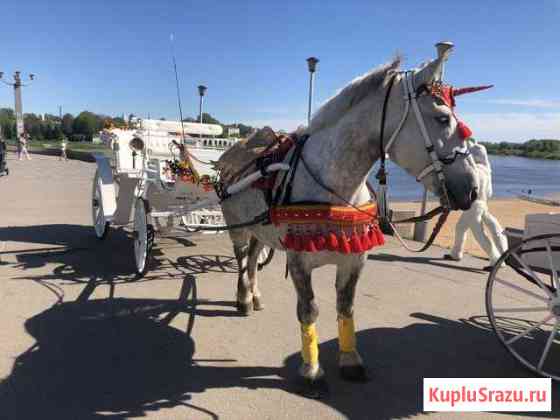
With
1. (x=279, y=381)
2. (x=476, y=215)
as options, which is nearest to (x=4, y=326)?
(x=279, y=381)

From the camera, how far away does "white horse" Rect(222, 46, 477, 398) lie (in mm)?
2332

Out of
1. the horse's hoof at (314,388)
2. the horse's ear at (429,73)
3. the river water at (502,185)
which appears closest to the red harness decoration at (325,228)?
the horse's ear at (429,73)

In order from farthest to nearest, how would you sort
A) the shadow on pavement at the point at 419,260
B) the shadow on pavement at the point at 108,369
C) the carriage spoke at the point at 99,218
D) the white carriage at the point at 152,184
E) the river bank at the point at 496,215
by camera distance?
the river bank at the point at 496,215 < the carriage spoke at the point at 99,218 < the shadow on pavement at the point at 419,260 < the white carriage at the point at 152,184 < the shadow on pavement at the point at 108,369

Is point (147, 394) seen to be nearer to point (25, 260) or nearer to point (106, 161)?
point (25, 260)

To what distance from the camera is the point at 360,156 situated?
267 cm

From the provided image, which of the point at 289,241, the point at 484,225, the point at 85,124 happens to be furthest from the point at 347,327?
the point at 85,124

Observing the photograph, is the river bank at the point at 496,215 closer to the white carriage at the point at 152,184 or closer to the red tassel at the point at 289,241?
the white carriage at the point at 152,184

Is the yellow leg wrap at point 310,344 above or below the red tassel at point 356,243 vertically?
below

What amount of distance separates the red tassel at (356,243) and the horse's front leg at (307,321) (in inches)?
14.4

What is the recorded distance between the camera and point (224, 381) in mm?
3225

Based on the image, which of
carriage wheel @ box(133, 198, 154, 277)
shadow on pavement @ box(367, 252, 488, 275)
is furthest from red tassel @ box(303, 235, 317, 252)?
shadow on pavement @ box(367, 252, 488, 275)

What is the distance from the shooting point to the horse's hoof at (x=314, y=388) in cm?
299

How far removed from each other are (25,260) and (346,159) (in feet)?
17.8

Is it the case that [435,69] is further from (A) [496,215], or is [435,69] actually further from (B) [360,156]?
(A) [496,215]
